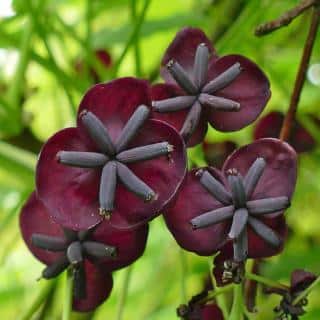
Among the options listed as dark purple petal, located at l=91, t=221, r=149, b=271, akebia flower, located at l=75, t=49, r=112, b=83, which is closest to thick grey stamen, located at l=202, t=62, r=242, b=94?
dark purple petal, located at l=91, t=221, r=149, b=271

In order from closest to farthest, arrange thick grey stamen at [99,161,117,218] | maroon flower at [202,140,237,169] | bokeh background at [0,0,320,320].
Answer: thick grey stamen at [99,161,117,218]
bokeh background at [0,0,320,320]
maroon flower at [202,140,237,169]

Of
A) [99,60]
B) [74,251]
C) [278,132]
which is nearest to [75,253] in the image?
[74,251]

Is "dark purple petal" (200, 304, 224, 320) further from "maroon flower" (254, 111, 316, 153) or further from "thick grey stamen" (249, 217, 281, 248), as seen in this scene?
"maroon flower" (254, 111, 316, 153)

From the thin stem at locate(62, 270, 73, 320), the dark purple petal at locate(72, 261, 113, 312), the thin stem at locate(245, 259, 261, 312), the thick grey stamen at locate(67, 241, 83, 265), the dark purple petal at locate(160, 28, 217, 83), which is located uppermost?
the dark purple petal at locate(160, 28, 217, 83)

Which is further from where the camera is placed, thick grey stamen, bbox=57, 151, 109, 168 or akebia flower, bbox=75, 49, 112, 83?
akebia flower, bbox=75, 49, 112, 83

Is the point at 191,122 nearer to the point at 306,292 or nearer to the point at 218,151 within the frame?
the point at 306,292

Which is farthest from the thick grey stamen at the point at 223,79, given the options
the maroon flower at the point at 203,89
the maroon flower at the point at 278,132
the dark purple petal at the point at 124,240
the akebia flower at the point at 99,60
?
the akebia flower at the point at 99,60

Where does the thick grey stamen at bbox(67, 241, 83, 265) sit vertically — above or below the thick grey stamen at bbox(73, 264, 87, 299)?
above
